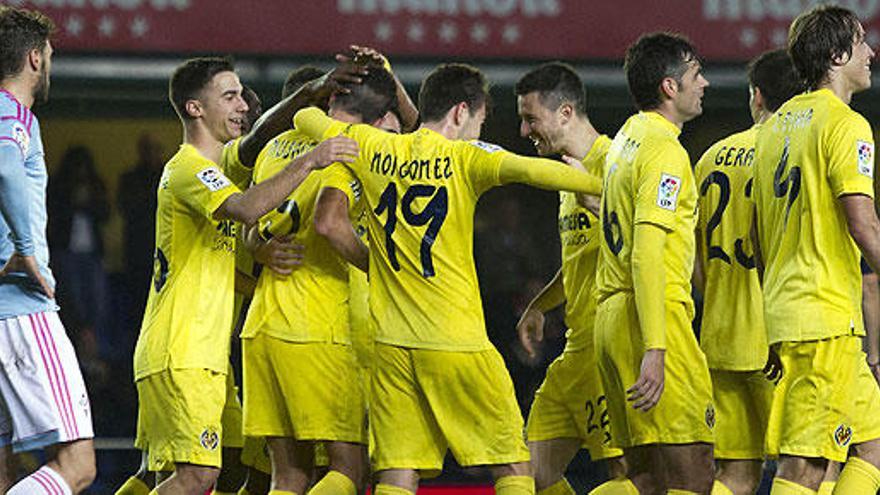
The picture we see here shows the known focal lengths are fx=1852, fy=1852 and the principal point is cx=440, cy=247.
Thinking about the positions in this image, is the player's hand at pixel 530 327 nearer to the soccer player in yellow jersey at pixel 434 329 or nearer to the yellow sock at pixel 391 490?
the soccer player in yellow jersey at pixel 434 329

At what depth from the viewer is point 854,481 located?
692 cm

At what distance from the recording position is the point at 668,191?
7316 millimetres

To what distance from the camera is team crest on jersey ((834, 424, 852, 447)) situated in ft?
22.4

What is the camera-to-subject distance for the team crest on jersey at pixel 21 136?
705 cm

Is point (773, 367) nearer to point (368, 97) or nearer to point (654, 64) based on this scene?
point (654, 64)

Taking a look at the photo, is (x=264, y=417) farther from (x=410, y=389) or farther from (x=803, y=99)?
(x=803, y=99)

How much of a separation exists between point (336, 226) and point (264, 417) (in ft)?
3.12

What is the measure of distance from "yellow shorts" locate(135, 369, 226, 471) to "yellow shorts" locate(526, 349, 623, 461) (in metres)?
1.56

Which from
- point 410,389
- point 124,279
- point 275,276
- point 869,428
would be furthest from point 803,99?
point 124,279

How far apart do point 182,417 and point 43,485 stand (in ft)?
2.50

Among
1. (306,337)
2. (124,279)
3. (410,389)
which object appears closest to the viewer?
(410,389)

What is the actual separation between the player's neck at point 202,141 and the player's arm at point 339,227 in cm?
59

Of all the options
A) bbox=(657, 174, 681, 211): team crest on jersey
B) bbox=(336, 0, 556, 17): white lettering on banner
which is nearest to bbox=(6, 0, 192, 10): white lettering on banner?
bbox=(336, 0, 556, 17): white lettering on banner

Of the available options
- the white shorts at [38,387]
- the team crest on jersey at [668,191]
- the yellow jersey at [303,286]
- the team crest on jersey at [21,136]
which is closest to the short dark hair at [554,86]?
the yellow jersey at [303,286]
